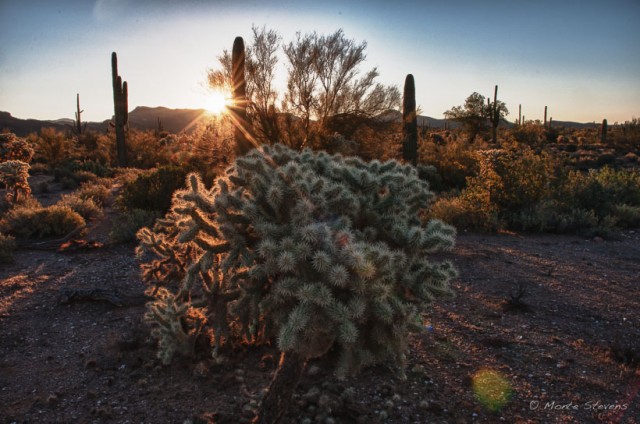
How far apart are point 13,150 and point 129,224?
10.1m

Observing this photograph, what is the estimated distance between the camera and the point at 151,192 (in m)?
10.9

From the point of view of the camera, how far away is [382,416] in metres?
3.29

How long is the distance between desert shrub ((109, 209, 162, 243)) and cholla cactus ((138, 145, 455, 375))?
5.59 metres

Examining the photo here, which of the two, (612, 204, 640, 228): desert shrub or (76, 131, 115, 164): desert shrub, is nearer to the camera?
(612, 204, 640, 228): desert shrub

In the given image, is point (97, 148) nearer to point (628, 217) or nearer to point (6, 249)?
point (6, 249)

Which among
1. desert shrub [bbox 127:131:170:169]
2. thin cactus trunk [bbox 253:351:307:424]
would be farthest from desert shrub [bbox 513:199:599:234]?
desert shrub [bbox 127:131:170:169]

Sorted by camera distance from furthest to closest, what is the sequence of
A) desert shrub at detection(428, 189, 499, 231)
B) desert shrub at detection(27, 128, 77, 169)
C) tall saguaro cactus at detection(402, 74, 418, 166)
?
desert shrub at detection(27, 128, 77, 169) → tall saguaro cactus at detection(402, 74, 418, 166) → desert shrub at detection(428, 189, 499, 231)

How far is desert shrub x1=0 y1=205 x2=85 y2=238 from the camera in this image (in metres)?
8.79

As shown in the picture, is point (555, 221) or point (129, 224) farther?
point (555, 221)

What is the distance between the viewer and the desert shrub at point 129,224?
8406mm

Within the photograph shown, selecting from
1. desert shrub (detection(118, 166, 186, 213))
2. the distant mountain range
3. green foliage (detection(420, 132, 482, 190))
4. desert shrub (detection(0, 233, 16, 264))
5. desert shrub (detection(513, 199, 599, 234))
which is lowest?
desert shrub (detection(0, 233, 16, 264))

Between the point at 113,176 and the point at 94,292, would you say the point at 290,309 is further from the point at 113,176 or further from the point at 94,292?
the point at 113,176

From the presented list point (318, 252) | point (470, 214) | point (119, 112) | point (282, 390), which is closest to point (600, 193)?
point (470, 214)

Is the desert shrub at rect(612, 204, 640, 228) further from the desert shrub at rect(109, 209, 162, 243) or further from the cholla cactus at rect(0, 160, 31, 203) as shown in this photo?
the cholla cactus at rect(0, 160, 31, 203)
